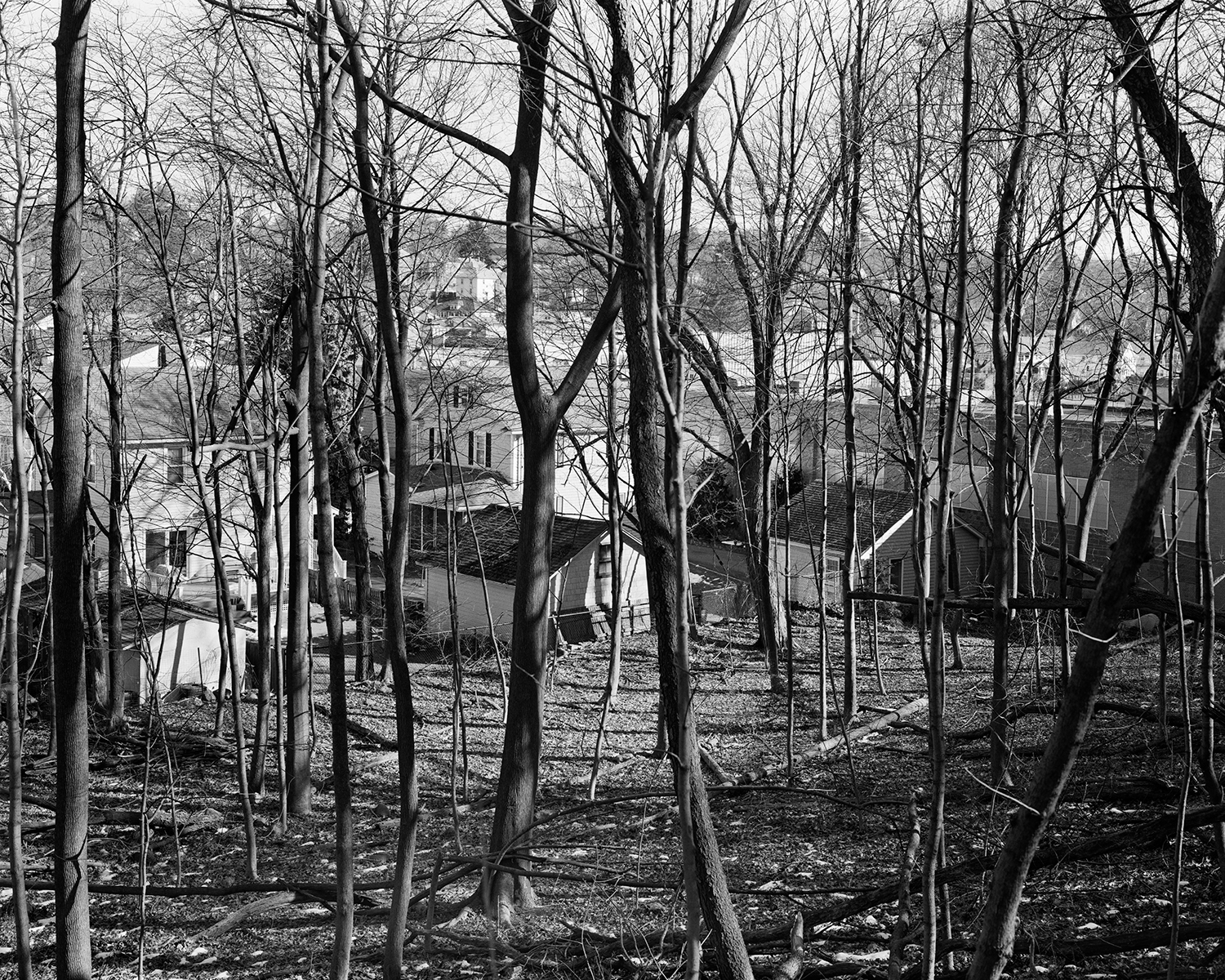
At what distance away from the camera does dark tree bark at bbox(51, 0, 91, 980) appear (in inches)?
149

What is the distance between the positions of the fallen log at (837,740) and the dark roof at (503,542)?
28.6 ft

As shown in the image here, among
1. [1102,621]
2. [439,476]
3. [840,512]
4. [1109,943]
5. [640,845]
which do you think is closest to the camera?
[1102,621]

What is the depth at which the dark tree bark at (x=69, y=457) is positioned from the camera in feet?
12.4

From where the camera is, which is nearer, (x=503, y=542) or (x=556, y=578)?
(x=556, y=578)

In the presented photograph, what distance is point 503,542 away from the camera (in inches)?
830

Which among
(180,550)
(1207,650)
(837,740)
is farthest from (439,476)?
(1207,650)

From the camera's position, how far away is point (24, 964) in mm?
4180

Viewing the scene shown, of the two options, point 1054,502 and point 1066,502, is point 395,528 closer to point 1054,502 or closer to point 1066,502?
point 1066,502

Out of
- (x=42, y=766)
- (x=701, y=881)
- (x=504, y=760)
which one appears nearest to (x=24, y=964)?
(x=504, y=760)

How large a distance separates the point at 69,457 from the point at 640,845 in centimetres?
275

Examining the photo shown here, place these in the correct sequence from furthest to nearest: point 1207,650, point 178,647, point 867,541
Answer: point 867,541
point 178,647
point 1207,650

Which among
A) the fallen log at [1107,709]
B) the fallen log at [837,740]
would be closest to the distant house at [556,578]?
the fallen log at [837,740]

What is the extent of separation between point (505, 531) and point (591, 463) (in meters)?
3.80

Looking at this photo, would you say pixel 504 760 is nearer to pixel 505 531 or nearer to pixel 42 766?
pixel 42 766
